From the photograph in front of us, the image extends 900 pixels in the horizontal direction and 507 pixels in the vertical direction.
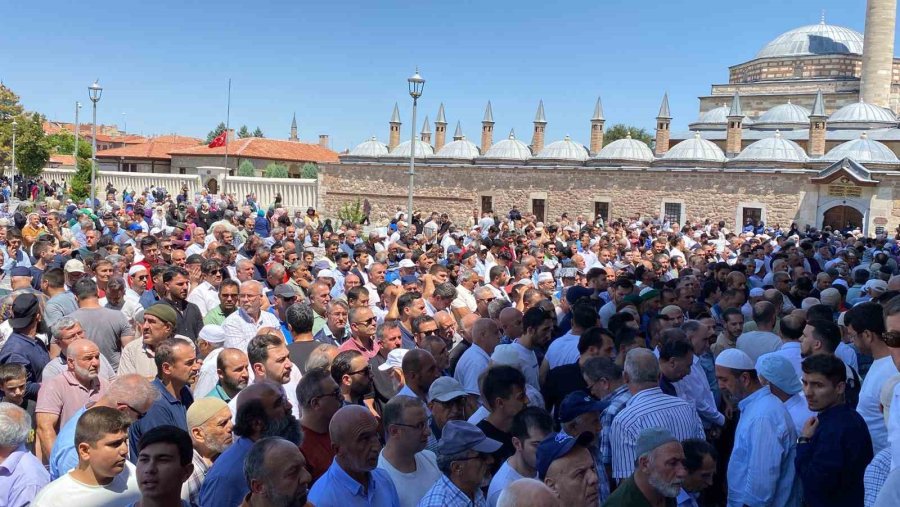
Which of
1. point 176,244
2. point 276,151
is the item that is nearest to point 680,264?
point 176,244

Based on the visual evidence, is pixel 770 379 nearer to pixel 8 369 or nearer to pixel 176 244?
pixel 8 369

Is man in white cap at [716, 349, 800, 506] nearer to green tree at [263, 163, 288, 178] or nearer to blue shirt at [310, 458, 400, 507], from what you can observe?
blue shirt at [310, 458, 400, 507]

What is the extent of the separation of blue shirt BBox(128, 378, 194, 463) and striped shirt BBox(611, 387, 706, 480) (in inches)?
90.6

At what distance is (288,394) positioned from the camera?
205 inches

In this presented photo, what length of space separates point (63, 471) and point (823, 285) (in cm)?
846

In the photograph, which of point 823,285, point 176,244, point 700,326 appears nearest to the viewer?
point 700,326

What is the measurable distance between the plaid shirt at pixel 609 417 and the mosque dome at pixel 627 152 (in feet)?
94.0

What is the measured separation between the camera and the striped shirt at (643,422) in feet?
14.1

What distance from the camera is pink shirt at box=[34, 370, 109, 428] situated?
477cm

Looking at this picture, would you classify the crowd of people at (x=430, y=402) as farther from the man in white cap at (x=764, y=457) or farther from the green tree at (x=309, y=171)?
the green tree at (x=309, y=171)

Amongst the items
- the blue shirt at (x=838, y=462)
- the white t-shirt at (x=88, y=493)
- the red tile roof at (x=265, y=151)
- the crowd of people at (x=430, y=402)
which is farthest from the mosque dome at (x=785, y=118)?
the white t-shirt at (x=88, y=493)

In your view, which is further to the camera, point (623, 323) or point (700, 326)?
point (623, 323)

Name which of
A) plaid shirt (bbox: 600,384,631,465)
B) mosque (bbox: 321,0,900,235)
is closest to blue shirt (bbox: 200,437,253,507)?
plaid shirt (bbox: 600,384,631,465)

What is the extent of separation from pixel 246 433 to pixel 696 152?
2982 cm
